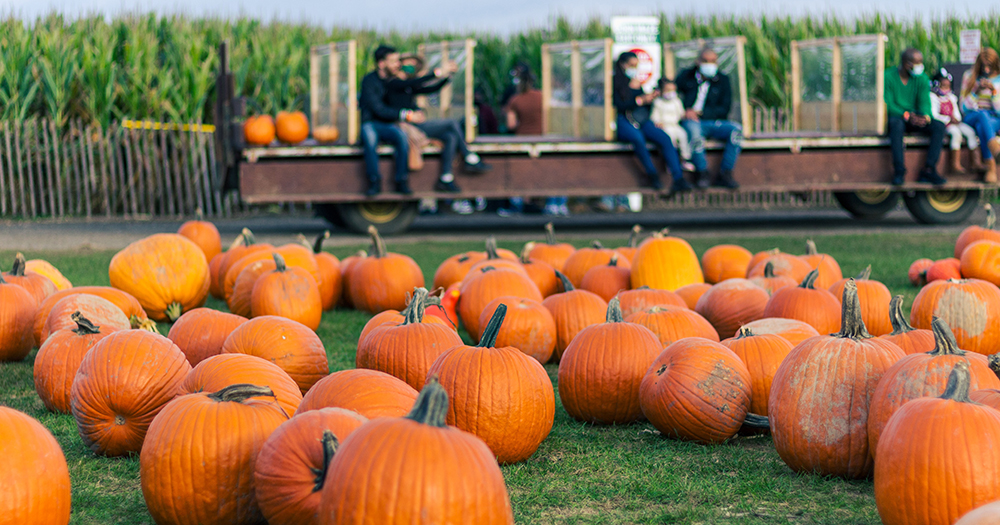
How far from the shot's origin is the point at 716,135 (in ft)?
38.1

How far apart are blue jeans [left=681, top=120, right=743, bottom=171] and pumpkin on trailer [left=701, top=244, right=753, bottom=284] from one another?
5282 millimetres

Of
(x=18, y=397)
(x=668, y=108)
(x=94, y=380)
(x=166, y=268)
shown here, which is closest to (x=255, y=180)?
(x=668, y=108)

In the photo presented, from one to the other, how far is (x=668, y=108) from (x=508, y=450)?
8.97 m

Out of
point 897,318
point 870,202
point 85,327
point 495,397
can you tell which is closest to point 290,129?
point 85,327

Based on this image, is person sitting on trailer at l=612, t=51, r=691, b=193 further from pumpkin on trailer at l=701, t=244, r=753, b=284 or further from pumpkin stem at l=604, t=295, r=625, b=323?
pumpkin stem at l=604, t=295, r=625, b=323

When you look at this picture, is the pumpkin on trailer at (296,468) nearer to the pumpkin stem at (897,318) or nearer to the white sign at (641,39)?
the pumpkin stem at (897,318)

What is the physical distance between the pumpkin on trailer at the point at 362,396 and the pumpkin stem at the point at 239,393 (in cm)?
17

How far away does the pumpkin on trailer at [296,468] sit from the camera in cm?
210

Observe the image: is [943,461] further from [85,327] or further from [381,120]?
[381,120]

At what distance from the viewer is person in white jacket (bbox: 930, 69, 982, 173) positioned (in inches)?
457

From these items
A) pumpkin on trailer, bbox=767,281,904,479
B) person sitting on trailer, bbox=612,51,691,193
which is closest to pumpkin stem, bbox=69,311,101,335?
pumpkin on trailer, bbox=767,281,904,479

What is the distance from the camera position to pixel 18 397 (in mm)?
3783

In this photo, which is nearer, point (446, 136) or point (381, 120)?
point (381, 120)

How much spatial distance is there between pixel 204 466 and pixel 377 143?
29.6 feet
